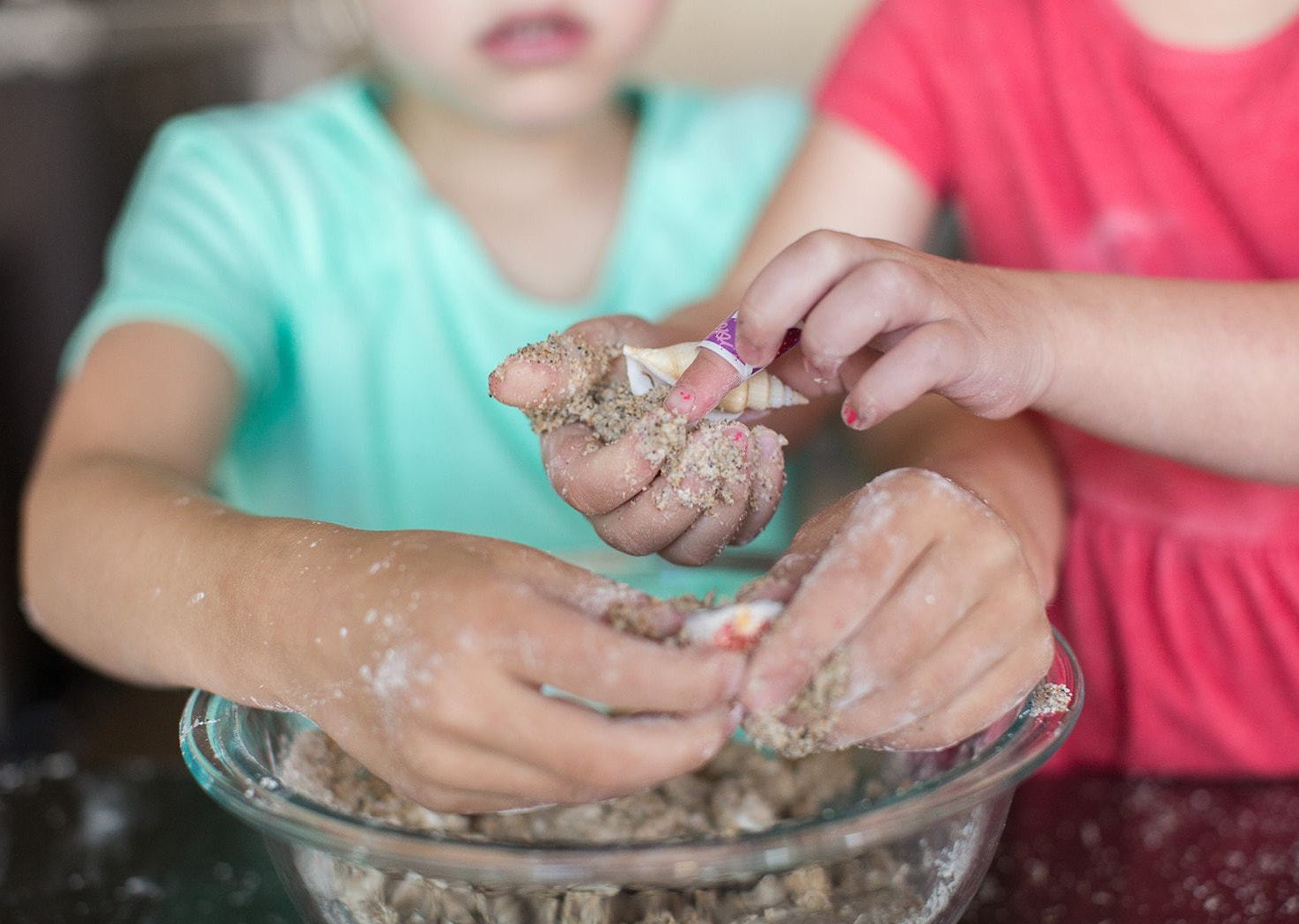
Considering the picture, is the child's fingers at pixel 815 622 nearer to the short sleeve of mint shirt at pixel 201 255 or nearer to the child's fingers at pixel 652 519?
the child's fingers at pixel 652 519

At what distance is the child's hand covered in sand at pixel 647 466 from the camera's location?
0.53m

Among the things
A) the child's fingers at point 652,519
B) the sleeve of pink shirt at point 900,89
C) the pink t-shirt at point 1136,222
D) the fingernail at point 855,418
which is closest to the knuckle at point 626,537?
the child's fingers at point 652,519

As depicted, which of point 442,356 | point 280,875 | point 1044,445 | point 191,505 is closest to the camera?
point 280,875

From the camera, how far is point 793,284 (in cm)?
50

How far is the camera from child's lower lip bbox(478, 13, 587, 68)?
1037 mm

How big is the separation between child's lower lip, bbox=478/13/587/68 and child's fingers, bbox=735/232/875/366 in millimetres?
610

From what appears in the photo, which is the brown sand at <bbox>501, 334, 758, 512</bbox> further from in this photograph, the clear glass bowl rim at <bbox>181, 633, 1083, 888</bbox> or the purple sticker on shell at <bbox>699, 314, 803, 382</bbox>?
the clear glass bowl rim at <bbox>181, 633, 1083, 888</bbox>

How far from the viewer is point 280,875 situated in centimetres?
55

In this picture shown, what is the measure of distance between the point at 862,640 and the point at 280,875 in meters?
0.29

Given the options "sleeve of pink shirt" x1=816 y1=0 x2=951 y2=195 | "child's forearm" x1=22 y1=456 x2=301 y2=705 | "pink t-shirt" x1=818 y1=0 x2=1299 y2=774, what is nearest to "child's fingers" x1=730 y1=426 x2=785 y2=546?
"child's forearm" x1=22 y1=456 x2=301 y2=705

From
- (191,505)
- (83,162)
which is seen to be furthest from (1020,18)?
(83,162)

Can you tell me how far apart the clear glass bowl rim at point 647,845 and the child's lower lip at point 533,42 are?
0.71 meters

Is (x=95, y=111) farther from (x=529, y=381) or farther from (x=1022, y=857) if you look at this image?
(x=1022, y=857)

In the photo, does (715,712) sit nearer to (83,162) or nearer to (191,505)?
(191,505)
